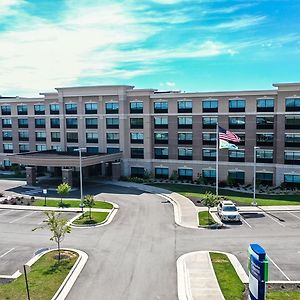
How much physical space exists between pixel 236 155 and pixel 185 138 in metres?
8.63

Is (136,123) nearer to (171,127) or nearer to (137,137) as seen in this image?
(137,137)

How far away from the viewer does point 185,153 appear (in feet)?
203

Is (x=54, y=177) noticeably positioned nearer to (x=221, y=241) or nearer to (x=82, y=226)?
(x=82, y=226)

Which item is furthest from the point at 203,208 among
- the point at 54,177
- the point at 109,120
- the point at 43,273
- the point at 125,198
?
the point at 54,177

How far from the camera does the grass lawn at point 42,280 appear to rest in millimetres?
22250

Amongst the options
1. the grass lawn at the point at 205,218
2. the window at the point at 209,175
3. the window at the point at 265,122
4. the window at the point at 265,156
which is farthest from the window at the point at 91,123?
the grass lawn at the point at 205,218

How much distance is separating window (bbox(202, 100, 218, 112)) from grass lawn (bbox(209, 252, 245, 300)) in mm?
33646

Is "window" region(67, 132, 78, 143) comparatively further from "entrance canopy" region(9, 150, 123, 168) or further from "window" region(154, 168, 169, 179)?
"window" region(154, 168, 169, 179)

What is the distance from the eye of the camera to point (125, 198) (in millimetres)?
50406

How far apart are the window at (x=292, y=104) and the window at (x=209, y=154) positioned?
41.8 ft

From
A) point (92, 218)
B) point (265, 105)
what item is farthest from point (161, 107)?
point (92, 218)

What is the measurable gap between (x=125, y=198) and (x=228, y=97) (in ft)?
72.7

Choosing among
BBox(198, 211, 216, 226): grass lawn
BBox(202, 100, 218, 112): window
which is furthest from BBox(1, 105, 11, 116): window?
BBox(198, 211, 216, 226): grass lawn

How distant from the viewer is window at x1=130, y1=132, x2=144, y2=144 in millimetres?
64125
